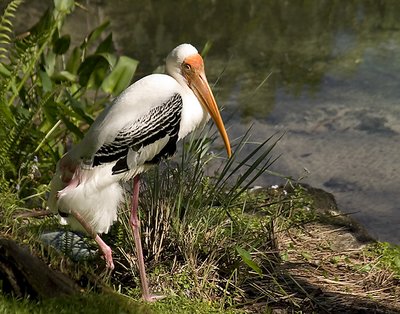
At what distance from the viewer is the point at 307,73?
359 inches

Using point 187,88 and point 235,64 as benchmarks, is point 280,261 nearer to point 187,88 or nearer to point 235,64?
Result: point 187,88

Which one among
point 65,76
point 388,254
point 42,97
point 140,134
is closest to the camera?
point 140,134

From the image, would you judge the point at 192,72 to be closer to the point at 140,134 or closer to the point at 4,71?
the point at 140,134

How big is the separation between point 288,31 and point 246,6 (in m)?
1.28

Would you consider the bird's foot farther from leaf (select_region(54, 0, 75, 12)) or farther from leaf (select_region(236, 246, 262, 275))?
leaf (select_region(54, 0, 75, 12))

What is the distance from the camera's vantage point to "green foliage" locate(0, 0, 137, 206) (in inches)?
230

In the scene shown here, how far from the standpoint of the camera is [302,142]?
746 cm

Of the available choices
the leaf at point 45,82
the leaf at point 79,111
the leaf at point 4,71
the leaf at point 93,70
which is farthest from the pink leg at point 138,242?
the leaf at point 93,70

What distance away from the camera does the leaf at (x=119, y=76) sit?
6723mm

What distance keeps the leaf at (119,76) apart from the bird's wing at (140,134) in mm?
2335

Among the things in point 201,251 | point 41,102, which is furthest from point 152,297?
point 41,102

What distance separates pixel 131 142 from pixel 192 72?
529mm

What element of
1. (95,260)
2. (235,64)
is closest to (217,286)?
(95,260)

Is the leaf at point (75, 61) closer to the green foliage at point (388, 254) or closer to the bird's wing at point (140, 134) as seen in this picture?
the bird's wing at point (140, 134)
